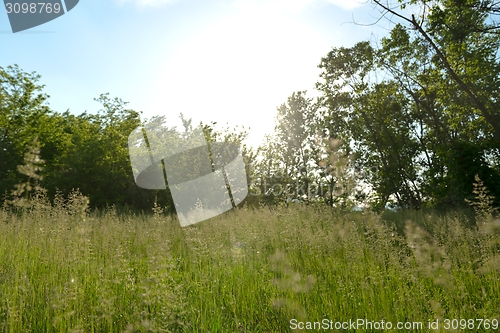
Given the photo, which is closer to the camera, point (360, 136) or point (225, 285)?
point (225, 285)

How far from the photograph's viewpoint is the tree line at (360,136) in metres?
13.7

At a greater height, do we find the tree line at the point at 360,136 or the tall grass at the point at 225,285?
the tree line at the point at 360,136

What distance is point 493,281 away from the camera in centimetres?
402

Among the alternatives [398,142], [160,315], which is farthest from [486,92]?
[160,315]

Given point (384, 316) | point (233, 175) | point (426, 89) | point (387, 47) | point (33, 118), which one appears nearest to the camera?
point (384, 316)

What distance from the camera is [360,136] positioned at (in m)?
24.2

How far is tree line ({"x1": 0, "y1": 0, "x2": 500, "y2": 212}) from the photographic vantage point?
13664 mm

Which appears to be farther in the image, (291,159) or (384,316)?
(291,159)

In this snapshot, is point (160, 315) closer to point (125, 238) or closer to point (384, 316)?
point (384, 316)

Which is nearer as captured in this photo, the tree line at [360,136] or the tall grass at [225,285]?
the tall grass at [225,285]

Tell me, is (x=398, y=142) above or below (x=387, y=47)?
below

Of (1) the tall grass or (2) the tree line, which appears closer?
(1) the tall grass

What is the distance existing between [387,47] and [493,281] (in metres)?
13.7

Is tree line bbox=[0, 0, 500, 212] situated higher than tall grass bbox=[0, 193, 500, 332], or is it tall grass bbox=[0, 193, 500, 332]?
tree line bbox=[0, 0, 500, 212]
